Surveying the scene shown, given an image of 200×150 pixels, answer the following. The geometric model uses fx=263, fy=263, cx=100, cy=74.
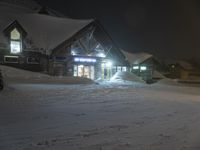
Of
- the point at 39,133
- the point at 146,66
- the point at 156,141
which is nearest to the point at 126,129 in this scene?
the point at 156,141

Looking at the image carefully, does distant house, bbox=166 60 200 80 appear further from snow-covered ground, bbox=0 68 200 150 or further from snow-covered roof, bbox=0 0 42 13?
snow-covered ground, bbox=0 68 200 150

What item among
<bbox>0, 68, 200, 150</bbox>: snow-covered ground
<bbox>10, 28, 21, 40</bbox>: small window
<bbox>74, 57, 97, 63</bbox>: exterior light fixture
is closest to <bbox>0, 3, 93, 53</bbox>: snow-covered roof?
<bbox>10, 28, 21, 40</bbox>: small window

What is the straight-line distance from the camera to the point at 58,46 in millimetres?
31531

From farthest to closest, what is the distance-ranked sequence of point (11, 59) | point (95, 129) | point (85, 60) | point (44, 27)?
point (44, 27) < point (85, 60) < point (11, 59) < point (95, 129)

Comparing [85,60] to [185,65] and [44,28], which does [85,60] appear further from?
[185,65]

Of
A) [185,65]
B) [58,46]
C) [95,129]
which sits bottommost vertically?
[95,129]

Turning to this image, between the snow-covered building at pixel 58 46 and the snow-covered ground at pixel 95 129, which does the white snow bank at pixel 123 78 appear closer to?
the snow-covered building at pixel 58 46

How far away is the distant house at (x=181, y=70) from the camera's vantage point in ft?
223

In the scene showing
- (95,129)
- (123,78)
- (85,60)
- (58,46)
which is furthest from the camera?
(85,60)

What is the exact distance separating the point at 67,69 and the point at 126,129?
26065 mm

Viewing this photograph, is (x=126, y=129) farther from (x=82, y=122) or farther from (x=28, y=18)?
(x=28, y=18)

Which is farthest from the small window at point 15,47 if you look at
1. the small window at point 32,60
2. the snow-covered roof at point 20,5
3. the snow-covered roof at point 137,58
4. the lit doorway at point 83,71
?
the snow-covered roof at point 137,58

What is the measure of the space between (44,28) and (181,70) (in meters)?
43.6

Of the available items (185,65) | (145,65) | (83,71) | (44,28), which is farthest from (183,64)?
(44,28)
